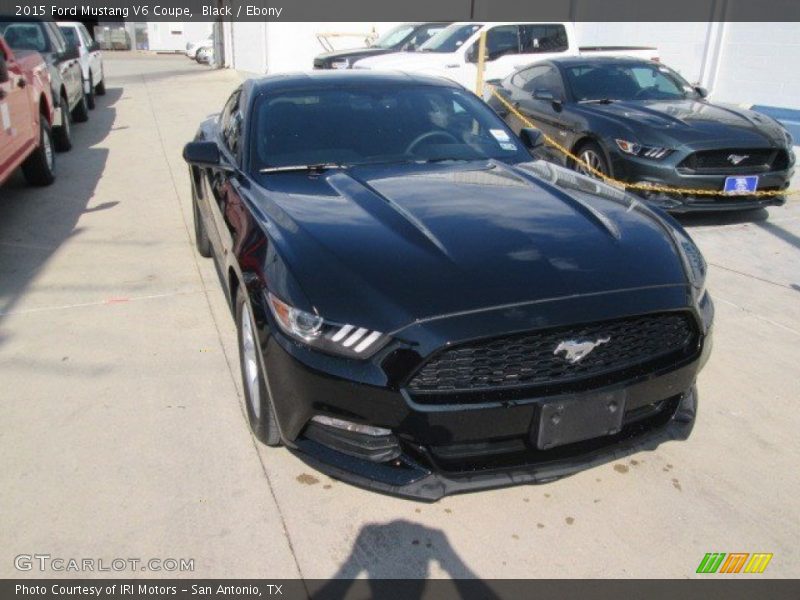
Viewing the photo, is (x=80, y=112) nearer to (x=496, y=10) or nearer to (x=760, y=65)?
(x=496, y=10)

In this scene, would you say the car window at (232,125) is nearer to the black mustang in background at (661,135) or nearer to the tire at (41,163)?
the black mustang in background at (661,135)

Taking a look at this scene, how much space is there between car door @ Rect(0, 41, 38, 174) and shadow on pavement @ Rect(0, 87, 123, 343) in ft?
1.91

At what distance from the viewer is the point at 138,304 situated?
473 centimetres

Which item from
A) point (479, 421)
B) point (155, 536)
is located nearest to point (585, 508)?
point (479, 421)

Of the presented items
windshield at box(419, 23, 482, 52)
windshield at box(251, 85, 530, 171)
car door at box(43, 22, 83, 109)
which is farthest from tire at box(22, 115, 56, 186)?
windshield at box(419, 23, 482, 52)

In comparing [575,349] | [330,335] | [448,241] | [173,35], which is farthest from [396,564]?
[173,35]

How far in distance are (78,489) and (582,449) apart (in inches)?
79.6

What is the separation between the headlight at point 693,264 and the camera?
110 inches

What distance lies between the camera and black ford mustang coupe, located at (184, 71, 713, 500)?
235cm

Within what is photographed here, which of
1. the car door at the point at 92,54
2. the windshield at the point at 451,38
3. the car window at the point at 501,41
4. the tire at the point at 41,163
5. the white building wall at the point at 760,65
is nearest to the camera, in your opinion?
the tire at the point at 41,163

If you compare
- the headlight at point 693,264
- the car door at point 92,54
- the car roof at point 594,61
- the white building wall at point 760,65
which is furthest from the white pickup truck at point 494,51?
the headlight at point 693,264

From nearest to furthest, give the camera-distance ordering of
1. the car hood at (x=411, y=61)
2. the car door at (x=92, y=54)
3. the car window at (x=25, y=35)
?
the car window at (x=25, y=35) → the car hood at (x=411, y=61) → the car door at (x=92, y=54)

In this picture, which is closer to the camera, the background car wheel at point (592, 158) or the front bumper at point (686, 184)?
the front bumper at point (686, 184)

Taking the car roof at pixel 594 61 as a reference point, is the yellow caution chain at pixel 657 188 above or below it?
below
